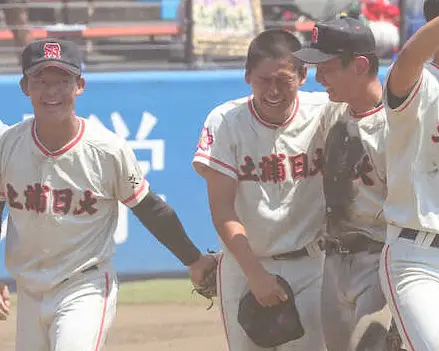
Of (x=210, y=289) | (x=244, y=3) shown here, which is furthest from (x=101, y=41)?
(x=210, y=289)

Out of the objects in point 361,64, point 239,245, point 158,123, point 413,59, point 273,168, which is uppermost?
point 413,59

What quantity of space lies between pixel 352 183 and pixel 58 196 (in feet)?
4.23

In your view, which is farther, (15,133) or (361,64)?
(15,133)

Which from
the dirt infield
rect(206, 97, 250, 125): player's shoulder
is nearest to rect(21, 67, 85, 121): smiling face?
rect(206, 97, 250, 125): player's shoulder

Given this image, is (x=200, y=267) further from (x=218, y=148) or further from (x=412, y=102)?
(x=412, y=102)

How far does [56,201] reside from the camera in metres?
4.92

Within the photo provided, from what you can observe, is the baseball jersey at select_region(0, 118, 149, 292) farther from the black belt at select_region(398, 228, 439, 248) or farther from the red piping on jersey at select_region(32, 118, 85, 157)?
the black belt at select_region(398, 228, 439, 248)

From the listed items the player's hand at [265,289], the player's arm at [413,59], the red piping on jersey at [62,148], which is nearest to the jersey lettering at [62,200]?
the red piping on jersey at [62,148]

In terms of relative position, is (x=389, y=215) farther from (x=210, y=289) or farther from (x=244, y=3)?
(x=244, y=3)

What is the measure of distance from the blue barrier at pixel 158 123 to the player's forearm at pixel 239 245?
143 inches

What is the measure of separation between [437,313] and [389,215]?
0.47 meters

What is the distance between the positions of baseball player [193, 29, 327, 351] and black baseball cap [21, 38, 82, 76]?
0.68 meters

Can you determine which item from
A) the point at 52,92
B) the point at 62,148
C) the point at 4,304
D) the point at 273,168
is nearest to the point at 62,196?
the point at 62,148

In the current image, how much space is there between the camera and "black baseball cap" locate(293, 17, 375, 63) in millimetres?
4855
